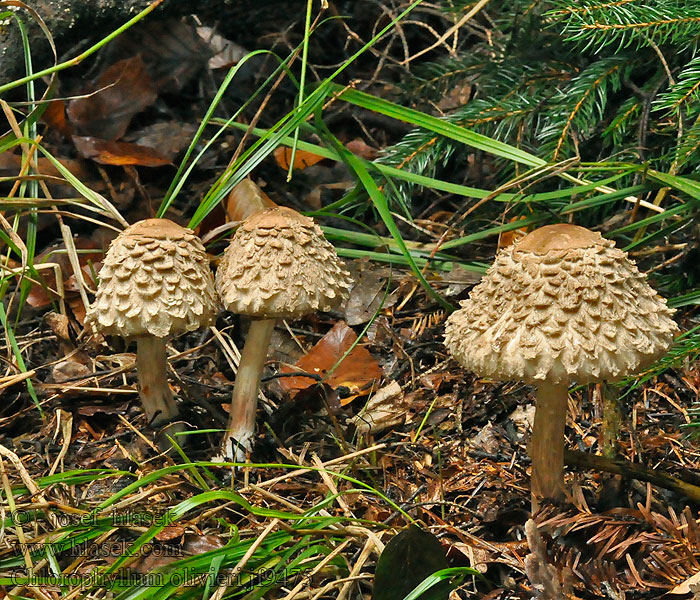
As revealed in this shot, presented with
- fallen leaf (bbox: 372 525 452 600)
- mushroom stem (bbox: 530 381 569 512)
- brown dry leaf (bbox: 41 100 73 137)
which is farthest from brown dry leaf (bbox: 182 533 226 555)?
brown dry leaf (bbox: 41 100 73 137)

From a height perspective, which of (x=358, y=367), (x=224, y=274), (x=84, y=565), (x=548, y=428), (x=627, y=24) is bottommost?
(x=358, y=367)

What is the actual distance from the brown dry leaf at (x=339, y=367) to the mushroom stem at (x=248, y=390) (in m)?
0.35

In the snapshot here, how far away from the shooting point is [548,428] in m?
2.11

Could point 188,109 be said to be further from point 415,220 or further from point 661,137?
point 661,137

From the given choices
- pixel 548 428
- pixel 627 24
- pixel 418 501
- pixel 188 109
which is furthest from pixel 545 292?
pixel 188 109

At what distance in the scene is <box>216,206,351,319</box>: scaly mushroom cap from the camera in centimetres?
228

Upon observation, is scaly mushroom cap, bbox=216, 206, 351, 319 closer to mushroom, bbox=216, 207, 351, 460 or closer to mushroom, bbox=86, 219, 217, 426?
mushroom, bbox=216, 207, 351, 460

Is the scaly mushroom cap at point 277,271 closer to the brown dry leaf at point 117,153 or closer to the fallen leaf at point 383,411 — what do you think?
the fallen leaf at point 383,411

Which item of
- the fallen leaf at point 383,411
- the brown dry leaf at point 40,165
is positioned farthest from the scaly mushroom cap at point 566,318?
the brown dry leaf at point 40,165

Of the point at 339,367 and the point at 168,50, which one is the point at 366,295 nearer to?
the point at 339,367

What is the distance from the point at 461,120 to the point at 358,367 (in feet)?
3.81

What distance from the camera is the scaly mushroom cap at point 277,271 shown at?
2.28 meters

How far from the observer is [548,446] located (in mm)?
2123

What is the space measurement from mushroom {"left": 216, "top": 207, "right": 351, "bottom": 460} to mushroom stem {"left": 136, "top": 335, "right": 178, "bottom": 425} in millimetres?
275
